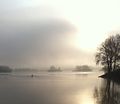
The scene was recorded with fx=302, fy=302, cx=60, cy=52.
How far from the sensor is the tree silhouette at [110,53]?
9819 centimetres

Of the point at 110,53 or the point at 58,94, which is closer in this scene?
the point at 58,94

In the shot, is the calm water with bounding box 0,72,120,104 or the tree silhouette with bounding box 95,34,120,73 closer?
the calm water with bounding box 0,72,120,104

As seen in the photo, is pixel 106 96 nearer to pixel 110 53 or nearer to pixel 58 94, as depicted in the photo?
pixel 58 94

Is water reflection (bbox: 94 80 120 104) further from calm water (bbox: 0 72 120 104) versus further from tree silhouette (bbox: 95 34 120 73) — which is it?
tree silhouette (bbox: 95 34 120 73)

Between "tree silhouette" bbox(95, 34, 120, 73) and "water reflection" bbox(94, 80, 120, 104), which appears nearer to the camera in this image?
"water reflection" bbox(94, 80, 120, 104)

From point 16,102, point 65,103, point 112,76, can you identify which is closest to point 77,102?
point 65,103

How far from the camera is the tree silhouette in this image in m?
98.2

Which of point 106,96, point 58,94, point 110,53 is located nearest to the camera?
point 106,96

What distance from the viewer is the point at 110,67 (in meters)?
100

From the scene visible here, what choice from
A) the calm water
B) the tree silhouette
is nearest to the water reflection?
the calm water

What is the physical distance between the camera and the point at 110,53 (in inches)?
3890

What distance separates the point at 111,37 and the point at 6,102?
76.8 meters

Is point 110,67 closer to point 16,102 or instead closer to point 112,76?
point 112,76

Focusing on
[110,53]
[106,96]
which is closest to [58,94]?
[106,96]
